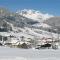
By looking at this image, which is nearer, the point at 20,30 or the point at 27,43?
the point at 27,43

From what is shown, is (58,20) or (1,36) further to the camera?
(58,20)

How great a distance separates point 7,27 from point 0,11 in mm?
27073

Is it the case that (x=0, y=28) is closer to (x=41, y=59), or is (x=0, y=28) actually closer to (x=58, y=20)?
(x=41, y=59)

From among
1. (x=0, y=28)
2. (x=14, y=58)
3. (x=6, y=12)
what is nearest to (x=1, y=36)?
(x=0, y=28)

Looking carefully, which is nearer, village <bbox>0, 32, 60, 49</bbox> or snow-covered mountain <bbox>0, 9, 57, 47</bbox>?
village <bbox>0, 32, 60, 49</bbox>

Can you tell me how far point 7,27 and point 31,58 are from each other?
40.3 m

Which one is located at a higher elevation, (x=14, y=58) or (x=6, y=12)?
(x=6, y=12)

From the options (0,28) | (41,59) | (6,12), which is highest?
(6,12)

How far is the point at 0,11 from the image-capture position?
7831 centimetres

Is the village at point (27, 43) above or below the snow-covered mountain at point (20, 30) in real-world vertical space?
below

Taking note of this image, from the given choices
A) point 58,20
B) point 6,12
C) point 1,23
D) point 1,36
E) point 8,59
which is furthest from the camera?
point 58,20

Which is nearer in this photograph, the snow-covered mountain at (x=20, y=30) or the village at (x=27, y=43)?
the village at (x=27, y=43)

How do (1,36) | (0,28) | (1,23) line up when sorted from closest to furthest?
1. (1,36)
2. (0,28)
3. (1,23)

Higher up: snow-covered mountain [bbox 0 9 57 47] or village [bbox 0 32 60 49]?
snow-covered mountain [bbox 0 9 57 47]
